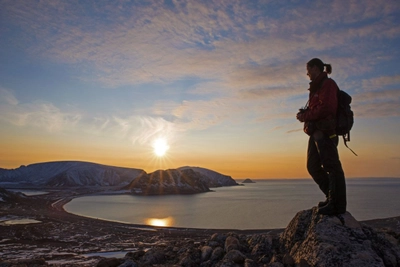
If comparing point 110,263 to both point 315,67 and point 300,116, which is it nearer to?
point 300,116

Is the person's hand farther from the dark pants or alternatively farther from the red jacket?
the dark pants

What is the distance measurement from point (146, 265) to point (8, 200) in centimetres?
6403

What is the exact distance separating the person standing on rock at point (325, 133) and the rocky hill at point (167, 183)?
377 feet

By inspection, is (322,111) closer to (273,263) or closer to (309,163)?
(309,163)

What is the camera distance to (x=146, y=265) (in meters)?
6.63

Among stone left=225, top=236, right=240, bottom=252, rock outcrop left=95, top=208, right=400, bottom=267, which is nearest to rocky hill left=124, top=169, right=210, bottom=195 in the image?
stone left=225, top=236, right=240, bottom=252

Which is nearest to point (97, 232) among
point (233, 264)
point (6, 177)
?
point (233, 264)

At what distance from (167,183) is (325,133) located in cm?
11933

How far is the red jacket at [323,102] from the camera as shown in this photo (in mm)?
5227

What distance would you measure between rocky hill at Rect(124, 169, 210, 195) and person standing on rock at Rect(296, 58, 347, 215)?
115043 mm

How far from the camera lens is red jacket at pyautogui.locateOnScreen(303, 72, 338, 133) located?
5.23m

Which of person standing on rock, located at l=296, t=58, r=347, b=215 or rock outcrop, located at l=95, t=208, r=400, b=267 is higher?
person standing on rock, located at l=296, t=58, r=347, b=215

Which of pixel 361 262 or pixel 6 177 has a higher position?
pixel 6 177

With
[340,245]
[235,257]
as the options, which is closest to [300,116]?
[340,245]
